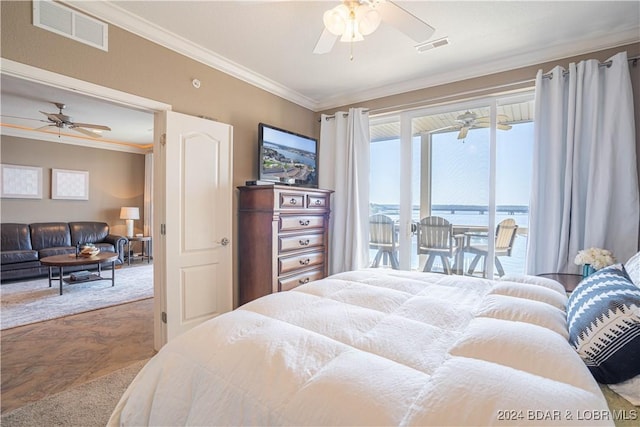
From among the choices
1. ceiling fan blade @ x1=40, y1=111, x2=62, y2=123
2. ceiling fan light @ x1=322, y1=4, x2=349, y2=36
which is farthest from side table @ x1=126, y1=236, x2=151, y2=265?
ceiling fan light @ x1=322, y1=4, x2=349, y2=36

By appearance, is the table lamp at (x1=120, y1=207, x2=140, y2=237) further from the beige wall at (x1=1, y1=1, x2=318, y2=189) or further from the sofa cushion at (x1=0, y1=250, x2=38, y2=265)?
the beige wall at (x1=1, y1=1, x2=318, y2=189)

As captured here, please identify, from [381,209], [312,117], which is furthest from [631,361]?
[312,117]

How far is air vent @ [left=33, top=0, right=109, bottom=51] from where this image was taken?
1.87 meters

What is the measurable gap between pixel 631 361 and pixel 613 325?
10cm

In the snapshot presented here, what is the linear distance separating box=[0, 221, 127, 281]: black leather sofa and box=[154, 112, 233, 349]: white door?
13.2 ft

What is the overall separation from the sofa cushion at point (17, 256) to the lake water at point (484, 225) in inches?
238

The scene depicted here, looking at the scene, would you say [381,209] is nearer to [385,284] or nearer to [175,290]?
[385,284]

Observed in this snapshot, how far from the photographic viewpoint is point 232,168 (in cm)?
301

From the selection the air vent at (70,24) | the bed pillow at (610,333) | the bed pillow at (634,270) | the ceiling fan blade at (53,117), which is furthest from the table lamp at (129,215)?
the bed pillow at (634,270)

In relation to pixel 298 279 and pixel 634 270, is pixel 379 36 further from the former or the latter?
pixel 298 279

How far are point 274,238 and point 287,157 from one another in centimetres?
111

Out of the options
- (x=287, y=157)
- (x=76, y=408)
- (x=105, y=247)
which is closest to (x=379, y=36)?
(x=287, y=157)

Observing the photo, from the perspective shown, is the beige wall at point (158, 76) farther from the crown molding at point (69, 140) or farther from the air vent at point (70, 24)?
the crown molding at point (69, 140)

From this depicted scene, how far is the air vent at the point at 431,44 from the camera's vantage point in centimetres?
250
